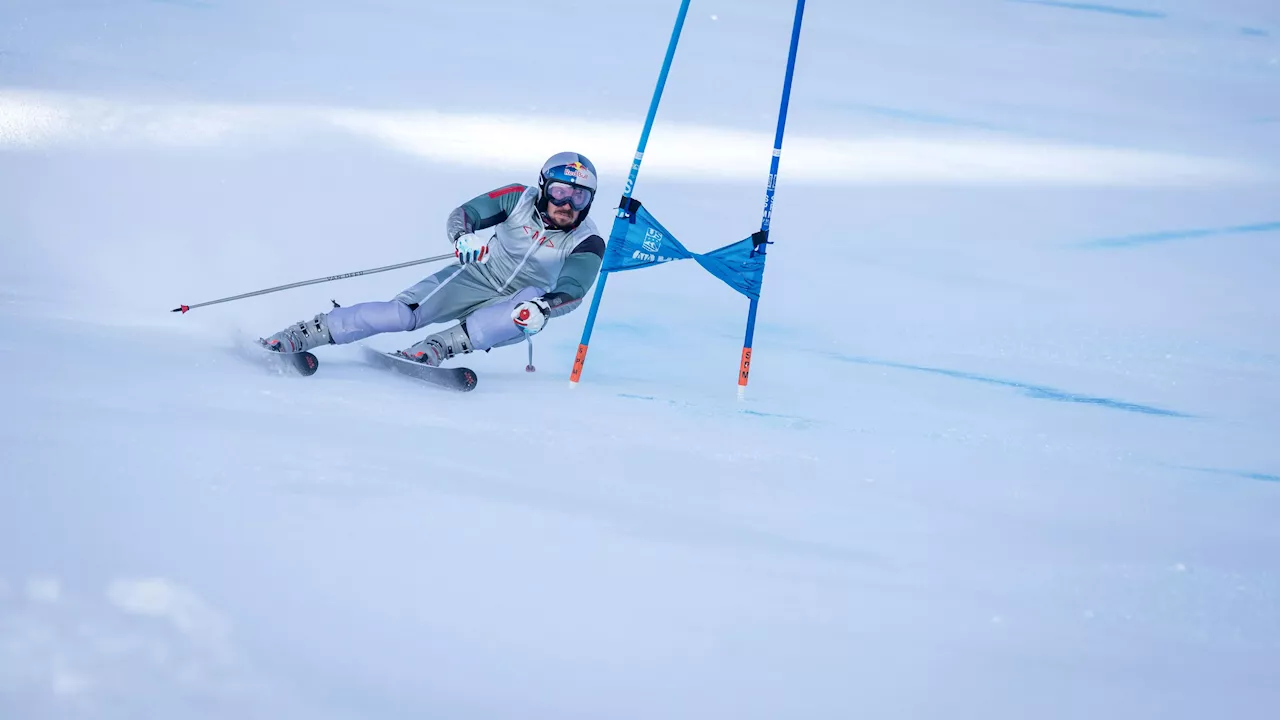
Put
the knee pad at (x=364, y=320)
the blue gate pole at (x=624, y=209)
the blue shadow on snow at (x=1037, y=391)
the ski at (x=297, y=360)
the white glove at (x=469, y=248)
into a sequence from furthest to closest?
the blue shadow on snow at (x=1037, y=391)
the blue gate pole at (x=624, y=209)
the white glove at (x=469, y=248)
the knee pad at (x=364, y=320)
the ski at (x=297, y=360)

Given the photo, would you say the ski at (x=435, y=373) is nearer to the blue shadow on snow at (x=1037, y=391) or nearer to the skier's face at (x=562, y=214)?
the skier's face at (x=562, y=214)

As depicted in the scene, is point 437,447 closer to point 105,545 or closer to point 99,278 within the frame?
point 105,545

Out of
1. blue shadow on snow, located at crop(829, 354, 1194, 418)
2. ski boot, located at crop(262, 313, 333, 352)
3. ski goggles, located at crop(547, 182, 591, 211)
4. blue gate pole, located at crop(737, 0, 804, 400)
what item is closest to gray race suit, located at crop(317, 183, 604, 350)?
ski goggles, located at crop(547, 182, 591, 211)

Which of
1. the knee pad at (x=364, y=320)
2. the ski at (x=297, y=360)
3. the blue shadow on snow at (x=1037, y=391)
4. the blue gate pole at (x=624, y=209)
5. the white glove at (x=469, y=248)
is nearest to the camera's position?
the ski at (x=297, y=360)

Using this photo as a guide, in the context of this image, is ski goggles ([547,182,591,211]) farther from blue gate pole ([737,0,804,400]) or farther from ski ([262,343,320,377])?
ski ([262,343,320,377])

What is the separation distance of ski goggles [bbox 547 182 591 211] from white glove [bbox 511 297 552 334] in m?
0.46

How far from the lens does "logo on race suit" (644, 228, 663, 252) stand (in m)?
5.14

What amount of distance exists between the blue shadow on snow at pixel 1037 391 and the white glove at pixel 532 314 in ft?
6.92

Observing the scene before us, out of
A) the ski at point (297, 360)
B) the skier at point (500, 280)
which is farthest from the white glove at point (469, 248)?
the ski at point (297, 360)

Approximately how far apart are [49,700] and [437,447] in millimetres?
1747

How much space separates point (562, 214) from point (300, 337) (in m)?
1.22

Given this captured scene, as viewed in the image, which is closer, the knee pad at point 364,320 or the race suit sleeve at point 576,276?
the knee pad at point 364,320

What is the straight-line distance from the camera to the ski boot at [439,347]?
16.2 ft

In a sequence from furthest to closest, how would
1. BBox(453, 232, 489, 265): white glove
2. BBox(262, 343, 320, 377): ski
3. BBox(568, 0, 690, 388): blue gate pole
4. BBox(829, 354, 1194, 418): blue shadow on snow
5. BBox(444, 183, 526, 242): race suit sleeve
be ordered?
BBox(829, 354, 1194, 418): blue shadow on snow → BBox(444, 183, 526, 242): race suit sleeve → BBox(568, 0, 690, 388): blue gate pole → BBox(453, 232, 489, 265): white glove → BBox(262, 343, 320, 377): ski
